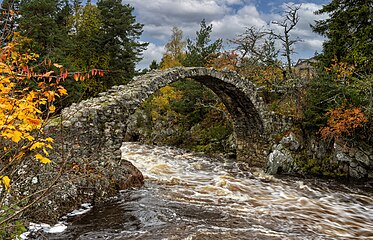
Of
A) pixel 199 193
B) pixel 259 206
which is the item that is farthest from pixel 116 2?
pixel 259 206

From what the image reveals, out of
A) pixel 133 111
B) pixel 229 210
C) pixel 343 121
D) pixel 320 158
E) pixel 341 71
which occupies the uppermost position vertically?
pixel 341 71

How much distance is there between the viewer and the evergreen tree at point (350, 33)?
1299 cm

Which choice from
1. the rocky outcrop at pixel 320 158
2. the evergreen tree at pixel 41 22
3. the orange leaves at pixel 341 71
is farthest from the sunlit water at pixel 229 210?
Answer: the evergreen tree at pixel 41 22

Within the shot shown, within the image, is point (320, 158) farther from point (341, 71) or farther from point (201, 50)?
point (201, 50)

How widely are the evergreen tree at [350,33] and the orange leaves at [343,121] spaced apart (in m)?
2.63

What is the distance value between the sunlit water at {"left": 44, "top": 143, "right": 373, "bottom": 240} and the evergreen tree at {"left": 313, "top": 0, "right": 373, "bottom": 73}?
5.74 metres

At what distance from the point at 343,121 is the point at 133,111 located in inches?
295

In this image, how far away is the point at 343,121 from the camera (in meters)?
11.1

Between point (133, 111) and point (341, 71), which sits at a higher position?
point (341, 71)

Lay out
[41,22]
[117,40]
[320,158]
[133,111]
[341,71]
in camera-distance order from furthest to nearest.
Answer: [117,40] → [41,22] → [341,71] → [320,158] → [133,111]

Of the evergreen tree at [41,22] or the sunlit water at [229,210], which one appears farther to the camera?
the evergreen tree at [41,22]

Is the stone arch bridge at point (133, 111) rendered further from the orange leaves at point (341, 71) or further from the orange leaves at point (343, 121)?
the orange leaves at point (341, 71)

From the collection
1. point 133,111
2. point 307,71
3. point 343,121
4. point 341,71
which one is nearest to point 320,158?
point 343,121

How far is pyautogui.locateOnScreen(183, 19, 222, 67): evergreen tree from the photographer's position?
66.0 ft
